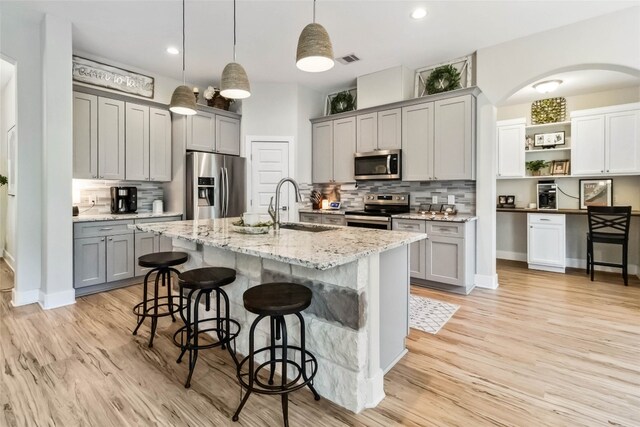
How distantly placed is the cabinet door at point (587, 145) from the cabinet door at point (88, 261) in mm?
6754

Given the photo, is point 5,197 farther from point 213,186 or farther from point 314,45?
point 314,45

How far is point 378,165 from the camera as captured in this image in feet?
15.2

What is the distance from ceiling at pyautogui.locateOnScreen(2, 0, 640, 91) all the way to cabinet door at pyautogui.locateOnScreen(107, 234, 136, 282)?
234 centimetres

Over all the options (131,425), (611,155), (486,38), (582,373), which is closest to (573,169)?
(611,155)

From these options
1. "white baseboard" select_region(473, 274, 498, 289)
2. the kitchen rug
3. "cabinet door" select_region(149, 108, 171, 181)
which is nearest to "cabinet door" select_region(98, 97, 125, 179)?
"cabinet door" select_region(149, 108, 171, 181)

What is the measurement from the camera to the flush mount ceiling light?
4.55m

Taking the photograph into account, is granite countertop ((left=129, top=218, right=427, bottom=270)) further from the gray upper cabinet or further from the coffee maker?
the gray upper cabinet

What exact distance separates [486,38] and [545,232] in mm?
3049

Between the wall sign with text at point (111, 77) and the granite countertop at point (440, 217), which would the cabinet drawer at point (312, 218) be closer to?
the granite countertop at point (440, 217)

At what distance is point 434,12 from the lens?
3.14 m

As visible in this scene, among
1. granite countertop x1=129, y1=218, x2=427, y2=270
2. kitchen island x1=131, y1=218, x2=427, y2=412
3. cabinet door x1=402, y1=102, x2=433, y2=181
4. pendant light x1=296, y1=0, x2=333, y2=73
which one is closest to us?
granite countertop x1=129, y1=218, x2=427, y2=270

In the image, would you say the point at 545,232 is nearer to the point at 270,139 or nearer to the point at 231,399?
the point at 270,139

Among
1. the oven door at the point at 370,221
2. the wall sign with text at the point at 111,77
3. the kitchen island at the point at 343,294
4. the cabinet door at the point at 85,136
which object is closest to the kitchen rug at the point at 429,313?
the kitchen island at the point at 343,294

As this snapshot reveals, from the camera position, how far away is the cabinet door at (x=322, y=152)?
5230mm
